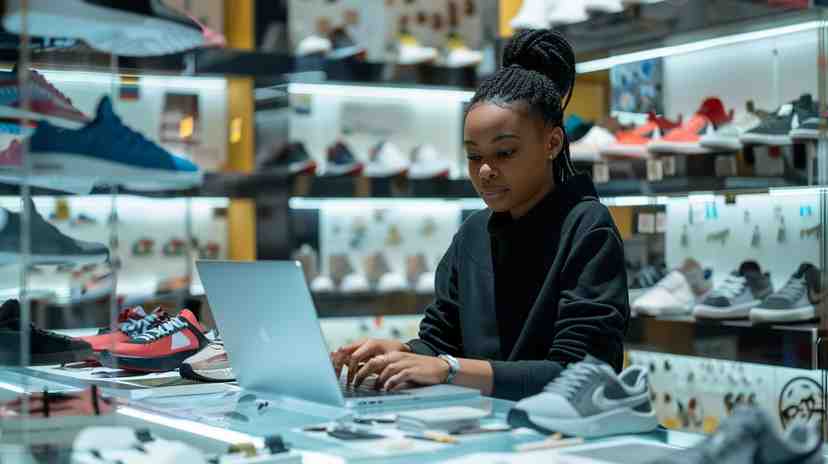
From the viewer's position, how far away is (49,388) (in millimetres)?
1827

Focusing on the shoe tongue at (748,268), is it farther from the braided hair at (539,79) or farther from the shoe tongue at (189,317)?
the shoe tongue at (189,317)

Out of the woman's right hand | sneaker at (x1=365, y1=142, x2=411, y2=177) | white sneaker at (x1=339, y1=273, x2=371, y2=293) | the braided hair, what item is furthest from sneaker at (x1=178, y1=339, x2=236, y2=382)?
sneaker at (x1=365, y1=142, x2=411, y2=177)

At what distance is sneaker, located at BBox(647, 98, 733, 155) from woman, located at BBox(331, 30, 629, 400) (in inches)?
76.2

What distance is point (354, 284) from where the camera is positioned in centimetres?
556

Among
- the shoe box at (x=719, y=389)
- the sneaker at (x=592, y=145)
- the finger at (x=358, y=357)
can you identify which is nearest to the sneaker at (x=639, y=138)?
the sneaker at (x=592, y=145)

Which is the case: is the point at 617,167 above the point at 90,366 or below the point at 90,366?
above

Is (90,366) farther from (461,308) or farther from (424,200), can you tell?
(424,200)

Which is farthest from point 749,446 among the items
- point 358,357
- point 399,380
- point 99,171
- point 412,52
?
point 412,52

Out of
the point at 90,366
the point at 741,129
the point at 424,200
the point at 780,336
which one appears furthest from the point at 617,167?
the point at 90,366

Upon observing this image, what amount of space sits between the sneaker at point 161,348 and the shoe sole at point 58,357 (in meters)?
0.05

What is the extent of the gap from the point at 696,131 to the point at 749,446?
3.23 m

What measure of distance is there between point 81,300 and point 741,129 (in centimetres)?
282

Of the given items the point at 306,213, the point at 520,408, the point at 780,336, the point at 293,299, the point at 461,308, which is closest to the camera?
the point at 520,408

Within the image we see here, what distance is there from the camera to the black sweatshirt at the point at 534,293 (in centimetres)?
195
